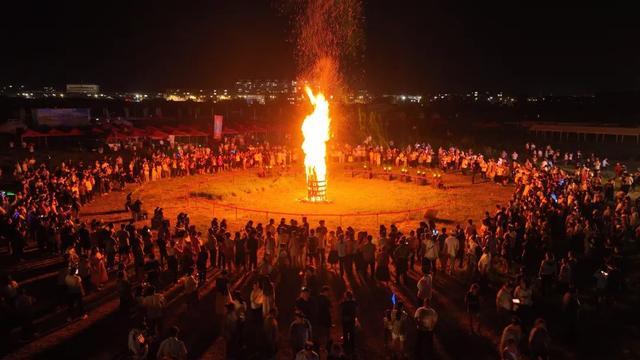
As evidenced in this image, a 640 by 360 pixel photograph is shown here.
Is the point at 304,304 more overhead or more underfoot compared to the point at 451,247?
more underfoot

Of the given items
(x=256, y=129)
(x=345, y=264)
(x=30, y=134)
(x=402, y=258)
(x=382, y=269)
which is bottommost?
(x=345, y=264)

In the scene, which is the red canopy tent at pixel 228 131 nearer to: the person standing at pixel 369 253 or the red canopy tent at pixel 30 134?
the red canopy tent at pixel 30 134

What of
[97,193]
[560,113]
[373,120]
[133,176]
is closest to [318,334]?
[97,193]

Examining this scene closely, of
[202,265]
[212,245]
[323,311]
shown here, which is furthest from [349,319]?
[212,245]

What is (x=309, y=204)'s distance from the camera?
26.2m

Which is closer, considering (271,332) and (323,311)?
(271,332)

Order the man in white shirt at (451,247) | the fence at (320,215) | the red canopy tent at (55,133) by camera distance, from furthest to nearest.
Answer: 1. the red canopy tent at (55,133)
2. the fence at (320,215)
3. the man in white shirt at (451,247)

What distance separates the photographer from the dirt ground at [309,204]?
76.4ft

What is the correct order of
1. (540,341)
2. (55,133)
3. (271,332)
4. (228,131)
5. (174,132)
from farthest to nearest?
(228,131) → (174,132) → (55,133) → (271,332) → (540,341)

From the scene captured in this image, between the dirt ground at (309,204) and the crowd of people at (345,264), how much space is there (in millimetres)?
2259

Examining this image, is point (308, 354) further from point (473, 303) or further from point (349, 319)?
point (473, 303)

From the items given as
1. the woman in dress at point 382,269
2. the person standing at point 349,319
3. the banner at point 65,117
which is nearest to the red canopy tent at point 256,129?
the banner at point 65,117

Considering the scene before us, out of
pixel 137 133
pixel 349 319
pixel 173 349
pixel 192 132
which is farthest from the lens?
pixel 192 132

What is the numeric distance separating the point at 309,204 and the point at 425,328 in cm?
1659
